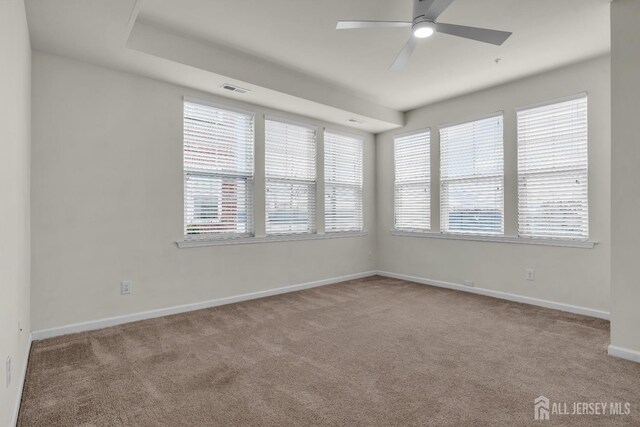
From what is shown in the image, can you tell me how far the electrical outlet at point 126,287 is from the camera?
3.51 metres

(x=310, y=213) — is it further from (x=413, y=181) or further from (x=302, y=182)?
(x=413, y=181)

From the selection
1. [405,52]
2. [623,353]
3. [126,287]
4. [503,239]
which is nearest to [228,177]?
[126,287]

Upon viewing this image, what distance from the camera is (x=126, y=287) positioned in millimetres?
3529

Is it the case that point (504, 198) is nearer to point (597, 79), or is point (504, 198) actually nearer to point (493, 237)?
point (493, 237)

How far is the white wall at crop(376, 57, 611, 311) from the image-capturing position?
3.67 metres

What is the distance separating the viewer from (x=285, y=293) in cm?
482

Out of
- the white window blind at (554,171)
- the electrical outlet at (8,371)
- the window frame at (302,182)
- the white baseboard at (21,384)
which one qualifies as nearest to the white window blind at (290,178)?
the window frame at (302,182)

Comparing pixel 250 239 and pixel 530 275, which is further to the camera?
pixel 250 239

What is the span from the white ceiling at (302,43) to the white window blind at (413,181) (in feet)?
3.65

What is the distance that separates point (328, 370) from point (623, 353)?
230cm

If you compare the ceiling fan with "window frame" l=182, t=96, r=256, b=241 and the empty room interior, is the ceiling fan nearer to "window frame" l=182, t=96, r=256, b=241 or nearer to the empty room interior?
the empty room interior

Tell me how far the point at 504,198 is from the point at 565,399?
285cm

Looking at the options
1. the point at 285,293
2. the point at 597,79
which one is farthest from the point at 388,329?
the point at 597,79

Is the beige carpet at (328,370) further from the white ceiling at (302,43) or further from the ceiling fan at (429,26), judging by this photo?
the white ceiling at (302,43)
